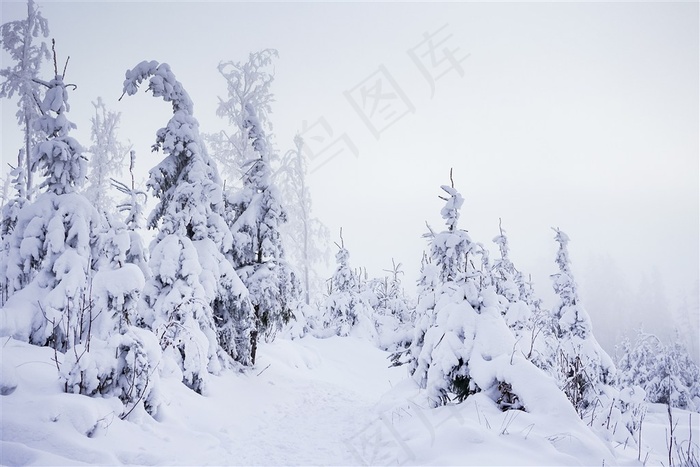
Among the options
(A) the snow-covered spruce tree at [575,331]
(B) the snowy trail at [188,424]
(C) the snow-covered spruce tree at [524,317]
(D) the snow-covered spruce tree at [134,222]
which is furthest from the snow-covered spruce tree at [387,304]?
(D) the snow-covered spruce tree at [134,222]

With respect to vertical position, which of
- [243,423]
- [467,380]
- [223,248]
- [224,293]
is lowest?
[467,380]

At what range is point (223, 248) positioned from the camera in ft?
34.7

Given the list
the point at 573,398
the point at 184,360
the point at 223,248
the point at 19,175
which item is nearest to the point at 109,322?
the point at 184,360

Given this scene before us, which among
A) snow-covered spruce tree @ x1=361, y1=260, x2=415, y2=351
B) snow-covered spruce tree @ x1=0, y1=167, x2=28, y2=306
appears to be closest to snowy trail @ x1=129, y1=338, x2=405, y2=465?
snow-covered spruce tree @ x1=0, y1=167, x2=28, y2=306

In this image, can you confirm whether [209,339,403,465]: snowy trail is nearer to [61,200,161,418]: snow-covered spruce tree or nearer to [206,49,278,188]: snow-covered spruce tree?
[61,200,161,418]: snow-covered spruce tree

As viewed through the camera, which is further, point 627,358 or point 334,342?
point 627,358

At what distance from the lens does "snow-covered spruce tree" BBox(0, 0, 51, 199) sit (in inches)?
725

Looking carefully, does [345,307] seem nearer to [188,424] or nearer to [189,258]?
[189,258]

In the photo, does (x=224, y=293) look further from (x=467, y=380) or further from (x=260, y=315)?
(x=467, y=380)

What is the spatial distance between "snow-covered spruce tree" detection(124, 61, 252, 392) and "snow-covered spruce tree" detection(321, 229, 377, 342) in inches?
511

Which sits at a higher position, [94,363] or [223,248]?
[223,248]

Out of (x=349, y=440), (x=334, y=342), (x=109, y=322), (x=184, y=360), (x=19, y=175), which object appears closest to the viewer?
(x=109, y=322)

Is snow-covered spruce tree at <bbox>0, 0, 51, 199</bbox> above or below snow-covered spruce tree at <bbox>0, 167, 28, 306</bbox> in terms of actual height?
above

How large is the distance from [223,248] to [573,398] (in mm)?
8743
